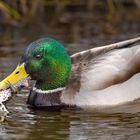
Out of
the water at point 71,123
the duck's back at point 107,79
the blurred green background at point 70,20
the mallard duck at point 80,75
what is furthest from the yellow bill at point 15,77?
the blurred green background at point 70,20

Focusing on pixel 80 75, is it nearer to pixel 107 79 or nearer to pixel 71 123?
pixel 107 79

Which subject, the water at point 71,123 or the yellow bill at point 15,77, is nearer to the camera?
the water at point 71,123

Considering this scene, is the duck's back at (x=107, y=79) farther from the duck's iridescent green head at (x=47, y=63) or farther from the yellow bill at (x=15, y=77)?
the yellow bill at (x=15, y=77)

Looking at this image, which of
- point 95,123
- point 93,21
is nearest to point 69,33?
point 93,21

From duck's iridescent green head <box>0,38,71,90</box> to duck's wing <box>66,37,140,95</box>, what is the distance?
131 millimetres

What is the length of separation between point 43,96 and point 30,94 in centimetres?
15

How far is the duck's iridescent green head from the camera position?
25.5ft

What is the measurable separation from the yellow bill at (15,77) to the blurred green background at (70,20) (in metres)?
3.37

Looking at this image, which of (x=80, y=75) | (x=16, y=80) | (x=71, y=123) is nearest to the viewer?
(x=71, y=123)

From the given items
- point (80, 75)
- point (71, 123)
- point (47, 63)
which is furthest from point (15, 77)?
point (71, 123)

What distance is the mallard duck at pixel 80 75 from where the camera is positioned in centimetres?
781

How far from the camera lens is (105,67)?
791 centimetres

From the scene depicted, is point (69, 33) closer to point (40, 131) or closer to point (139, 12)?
point (139, 12)

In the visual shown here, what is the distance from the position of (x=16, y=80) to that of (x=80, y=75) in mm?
711
